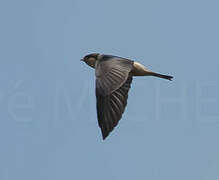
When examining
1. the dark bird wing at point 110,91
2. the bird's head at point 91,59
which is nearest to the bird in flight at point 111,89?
the dark bird wing at point 110,91

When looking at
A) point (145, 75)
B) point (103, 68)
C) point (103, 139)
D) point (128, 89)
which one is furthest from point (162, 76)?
point (103, 139)

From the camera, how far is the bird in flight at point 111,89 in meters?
9.97

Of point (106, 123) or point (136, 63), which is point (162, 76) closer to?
point (136, 63)

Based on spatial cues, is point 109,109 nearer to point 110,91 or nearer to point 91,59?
point 110,91

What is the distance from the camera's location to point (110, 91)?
32.7 ft

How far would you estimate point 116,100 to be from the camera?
10.9 m

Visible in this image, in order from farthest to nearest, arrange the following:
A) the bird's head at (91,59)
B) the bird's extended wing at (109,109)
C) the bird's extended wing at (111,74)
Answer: the bird's head at (91,59) < the bird's extended wing at (109,109) < the bird's extended wing at (111,74)

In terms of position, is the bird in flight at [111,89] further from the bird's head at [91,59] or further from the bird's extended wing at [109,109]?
the bird's head at [91,59]

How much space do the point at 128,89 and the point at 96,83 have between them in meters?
1.33

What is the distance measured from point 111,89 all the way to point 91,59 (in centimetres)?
326

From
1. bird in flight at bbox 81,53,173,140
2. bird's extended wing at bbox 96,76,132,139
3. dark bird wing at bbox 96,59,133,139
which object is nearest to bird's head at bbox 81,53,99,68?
bird in flight at bbox 81,53,173,140

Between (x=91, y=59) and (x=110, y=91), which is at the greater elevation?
(x=91, y=59)

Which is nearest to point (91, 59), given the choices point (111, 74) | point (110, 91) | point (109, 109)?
point (109, 109)

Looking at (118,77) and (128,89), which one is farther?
(128,89)
